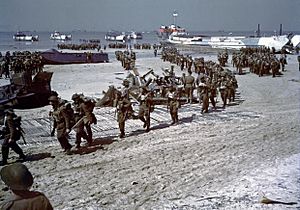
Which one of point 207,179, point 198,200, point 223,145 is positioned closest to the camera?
point 198,200

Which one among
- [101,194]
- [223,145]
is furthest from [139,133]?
[101,194]

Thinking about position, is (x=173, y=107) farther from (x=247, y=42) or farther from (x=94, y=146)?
(x=247, y=42)

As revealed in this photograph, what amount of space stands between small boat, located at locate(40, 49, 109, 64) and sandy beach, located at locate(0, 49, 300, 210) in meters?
29.3

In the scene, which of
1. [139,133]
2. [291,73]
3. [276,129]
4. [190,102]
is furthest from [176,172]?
[291,73]

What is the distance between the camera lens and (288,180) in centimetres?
812

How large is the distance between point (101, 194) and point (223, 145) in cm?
462

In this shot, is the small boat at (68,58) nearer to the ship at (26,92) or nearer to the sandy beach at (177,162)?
the ship at (26,92)

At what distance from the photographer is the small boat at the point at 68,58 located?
45281 mm

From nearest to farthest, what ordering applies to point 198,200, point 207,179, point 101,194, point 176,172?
point 198,200, point 101,194, point 207,179, point 176,172

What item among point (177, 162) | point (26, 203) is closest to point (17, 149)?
point (177, 162)

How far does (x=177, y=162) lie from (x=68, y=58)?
38.0 meters

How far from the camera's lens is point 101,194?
8016 mm

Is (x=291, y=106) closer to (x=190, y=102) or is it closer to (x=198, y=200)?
(x=190, y=102)

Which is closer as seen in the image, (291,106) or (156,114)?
(156,114)
